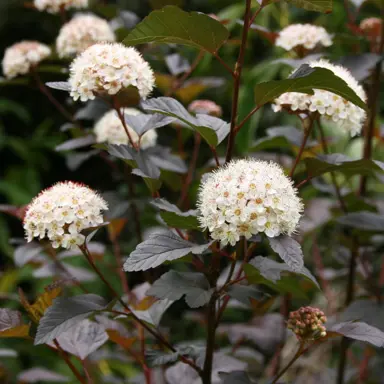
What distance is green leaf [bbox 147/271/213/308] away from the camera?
31.7 inches

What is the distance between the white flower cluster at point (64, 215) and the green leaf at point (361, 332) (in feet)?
1.34

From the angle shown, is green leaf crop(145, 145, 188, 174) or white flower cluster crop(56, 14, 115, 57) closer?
green leaf crop(145, 145, 188, 174)

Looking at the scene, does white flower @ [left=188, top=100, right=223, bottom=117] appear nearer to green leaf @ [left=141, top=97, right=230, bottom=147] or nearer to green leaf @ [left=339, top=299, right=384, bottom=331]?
green leaf @ [left=141, top=97, right=230, bottom=147]

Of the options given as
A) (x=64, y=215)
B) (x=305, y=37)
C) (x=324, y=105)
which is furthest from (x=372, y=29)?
(x=64, y=215)

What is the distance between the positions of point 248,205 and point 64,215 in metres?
0.28

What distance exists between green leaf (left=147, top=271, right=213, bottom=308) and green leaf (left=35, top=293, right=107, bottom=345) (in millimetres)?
96

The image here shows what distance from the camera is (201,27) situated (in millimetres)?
790

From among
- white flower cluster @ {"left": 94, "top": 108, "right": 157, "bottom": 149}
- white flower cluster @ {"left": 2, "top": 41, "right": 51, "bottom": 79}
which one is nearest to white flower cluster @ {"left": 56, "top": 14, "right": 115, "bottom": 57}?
white flower cluster @ {"left": 2, "top": 41, "right": 51, "bottom": 79}

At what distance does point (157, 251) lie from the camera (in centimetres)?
77

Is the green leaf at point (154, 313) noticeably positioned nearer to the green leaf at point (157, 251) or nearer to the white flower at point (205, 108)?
the green leaf at point (157, 251)

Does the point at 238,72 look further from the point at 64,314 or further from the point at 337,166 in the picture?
the point at 64,314

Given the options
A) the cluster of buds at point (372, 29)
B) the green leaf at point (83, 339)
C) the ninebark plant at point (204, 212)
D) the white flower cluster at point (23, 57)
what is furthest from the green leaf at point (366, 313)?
the white flower cluster at point (23, 57)

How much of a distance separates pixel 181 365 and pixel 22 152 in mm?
1419

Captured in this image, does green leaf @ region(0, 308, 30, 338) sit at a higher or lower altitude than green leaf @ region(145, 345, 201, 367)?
higher
